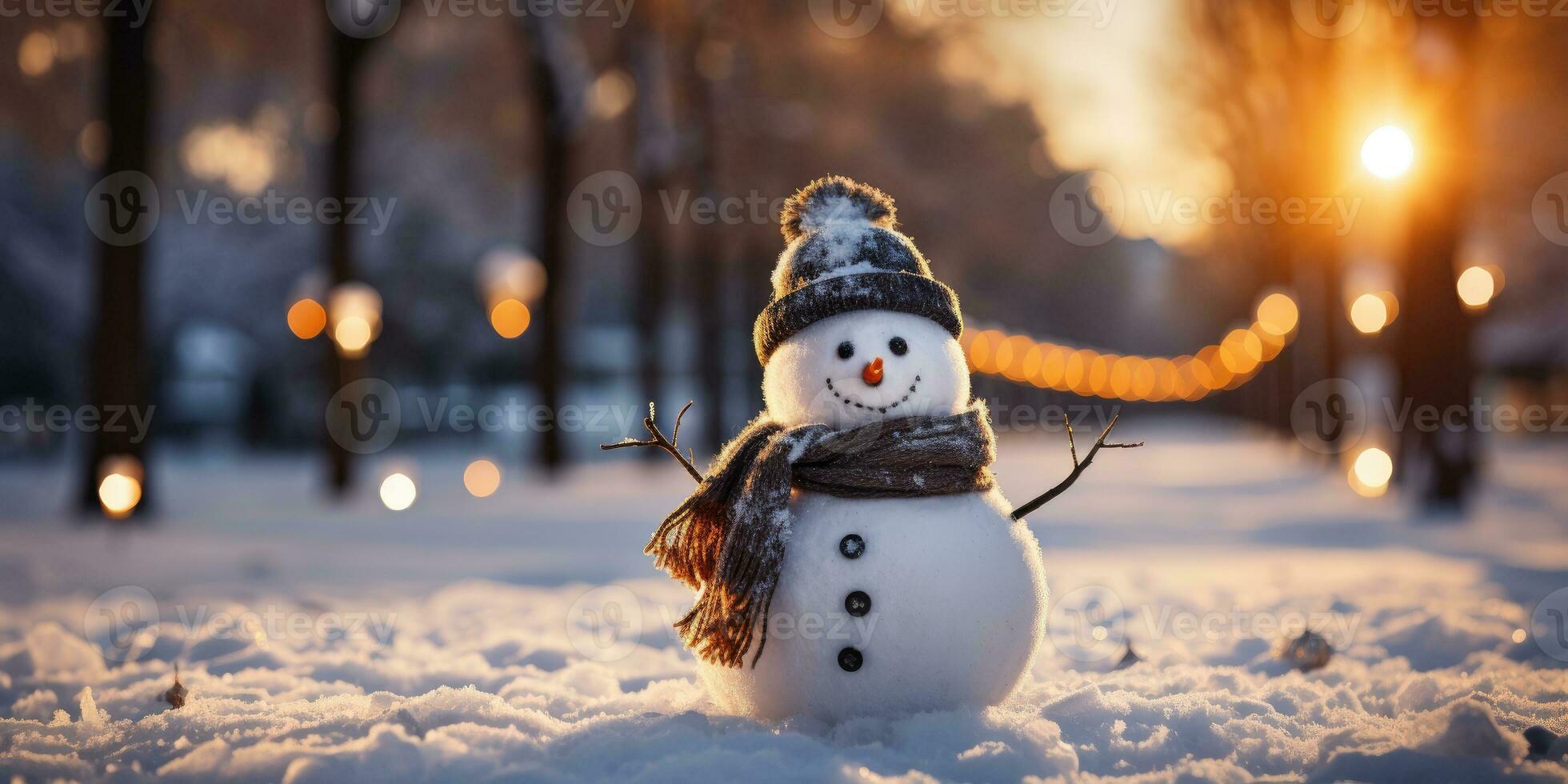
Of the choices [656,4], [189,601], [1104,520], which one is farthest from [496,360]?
[189,601]

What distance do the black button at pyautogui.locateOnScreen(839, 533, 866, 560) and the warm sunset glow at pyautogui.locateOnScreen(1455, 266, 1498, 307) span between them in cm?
917

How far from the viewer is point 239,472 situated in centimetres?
1689

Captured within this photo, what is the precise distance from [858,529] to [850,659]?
0.36 meters

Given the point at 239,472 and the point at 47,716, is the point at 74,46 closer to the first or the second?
the point at 239,472

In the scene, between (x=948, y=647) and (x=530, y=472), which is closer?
(x=948, y=647)

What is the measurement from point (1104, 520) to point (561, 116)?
8024mm

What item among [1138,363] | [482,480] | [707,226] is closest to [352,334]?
[482,480]

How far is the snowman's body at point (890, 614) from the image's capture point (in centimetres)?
307

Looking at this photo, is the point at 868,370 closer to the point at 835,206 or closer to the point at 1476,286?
the point at 835,206

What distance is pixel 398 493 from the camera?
1105 cm

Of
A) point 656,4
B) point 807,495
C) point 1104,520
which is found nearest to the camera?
point 807,495

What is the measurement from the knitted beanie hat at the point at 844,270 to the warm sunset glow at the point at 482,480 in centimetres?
926

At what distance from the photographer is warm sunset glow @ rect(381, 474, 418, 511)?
1087 centimetres

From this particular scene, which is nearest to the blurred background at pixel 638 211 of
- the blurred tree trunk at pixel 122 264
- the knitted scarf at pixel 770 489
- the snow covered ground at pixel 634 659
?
the blurred tree trunk at pixel 122 264
